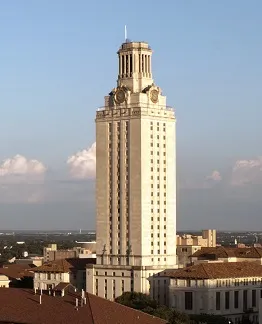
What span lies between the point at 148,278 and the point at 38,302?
206ft

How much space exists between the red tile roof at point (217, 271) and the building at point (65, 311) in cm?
4781

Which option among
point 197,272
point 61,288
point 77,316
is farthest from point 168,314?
point 197,272

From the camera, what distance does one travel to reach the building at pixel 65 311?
122m

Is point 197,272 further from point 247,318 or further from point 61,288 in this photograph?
point 61,288

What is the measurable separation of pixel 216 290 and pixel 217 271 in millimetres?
4294

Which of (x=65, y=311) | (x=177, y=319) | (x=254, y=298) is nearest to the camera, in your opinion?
(x=65, y=311)

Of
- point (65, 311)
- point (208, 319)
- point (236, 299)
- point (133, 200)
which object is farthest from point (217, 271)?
point (65, 311)

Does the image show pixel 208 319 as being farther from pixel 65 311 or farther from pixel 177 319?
pixel 65 311

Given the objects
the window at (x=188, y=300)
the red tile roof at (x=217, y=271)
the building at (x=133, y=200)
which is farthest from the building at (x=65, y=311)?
the building at (x=133, y=200)

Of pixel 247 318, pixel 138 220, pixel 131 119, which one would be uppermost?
pixel 131 119

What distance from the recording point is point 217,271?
7141 inches

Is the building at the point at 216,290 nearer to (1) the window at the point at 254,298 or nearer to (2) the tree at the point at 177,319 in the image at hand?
(1) the window at the point at 254,298

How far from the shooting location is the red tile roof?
17825 centimetres

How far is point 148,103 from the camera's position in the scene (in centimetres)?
19925
